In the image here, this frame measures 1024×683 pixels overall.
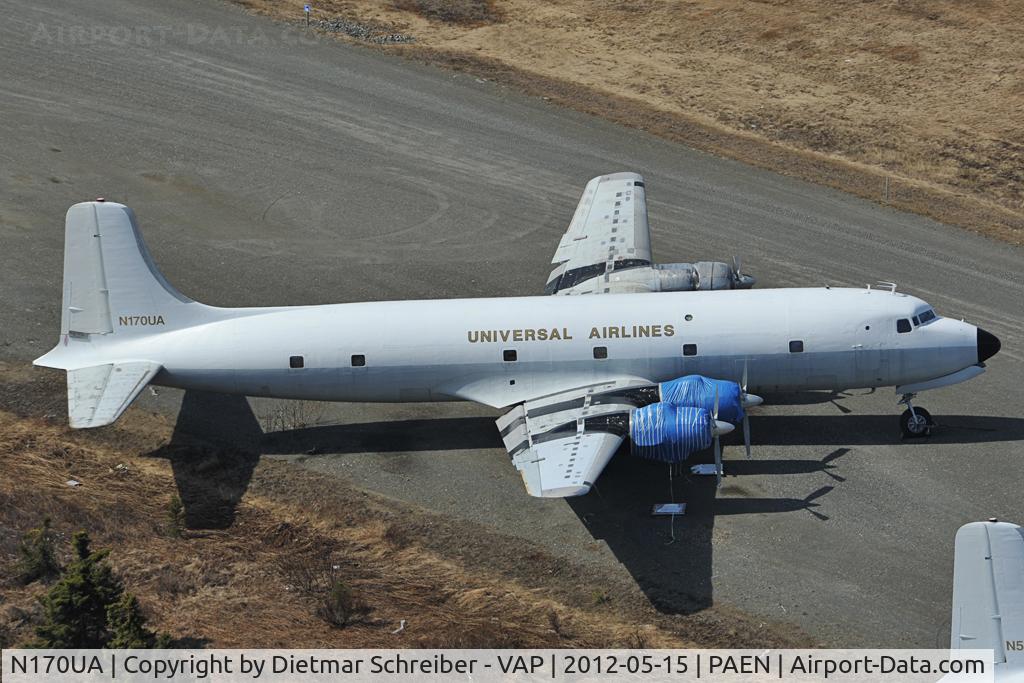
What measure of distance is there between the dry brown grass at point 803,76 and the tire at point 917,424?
16929mm

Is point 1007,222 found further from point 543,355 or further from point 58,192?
point 58,192

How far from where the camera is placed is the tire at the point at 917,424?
101ft

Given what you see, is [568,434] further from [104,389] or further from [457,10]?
[457,10]

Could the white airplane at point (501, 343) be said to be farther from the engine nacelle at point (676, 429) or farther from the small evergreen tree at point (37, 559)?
the small evergreen tree at point (37, 559)

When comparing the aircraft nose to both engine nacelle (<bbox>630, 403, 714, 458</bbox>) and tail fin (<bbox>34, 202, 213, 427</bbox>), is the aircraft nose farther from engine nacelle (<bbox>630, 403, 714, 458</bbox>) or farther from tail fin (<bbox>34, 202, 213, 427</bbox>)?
tail fin (<bbox>34, 202, 213, 427</bbox>)

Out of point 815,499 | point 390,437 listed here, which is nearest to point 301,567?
point 390,437

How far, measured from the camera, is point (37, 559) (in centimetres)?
2488

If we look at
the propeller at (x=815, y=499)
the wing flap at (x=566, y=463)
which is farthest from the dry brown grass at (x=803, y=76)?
the wing flap at (x=566, y=463)

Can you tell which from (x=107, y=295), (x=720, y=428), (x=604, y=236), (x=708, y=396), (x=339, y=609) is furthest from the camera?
(x=604, y=236)

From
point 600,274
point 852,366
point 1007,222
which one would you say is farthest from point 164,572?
point 1007,222

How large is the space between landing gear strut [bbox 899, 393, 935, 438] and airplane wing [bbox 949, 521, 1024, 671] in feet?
41.0

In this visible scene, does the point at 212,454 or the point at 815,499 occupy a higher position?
the point at 212,454

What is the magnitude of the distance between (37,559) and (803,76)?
47.6 m
